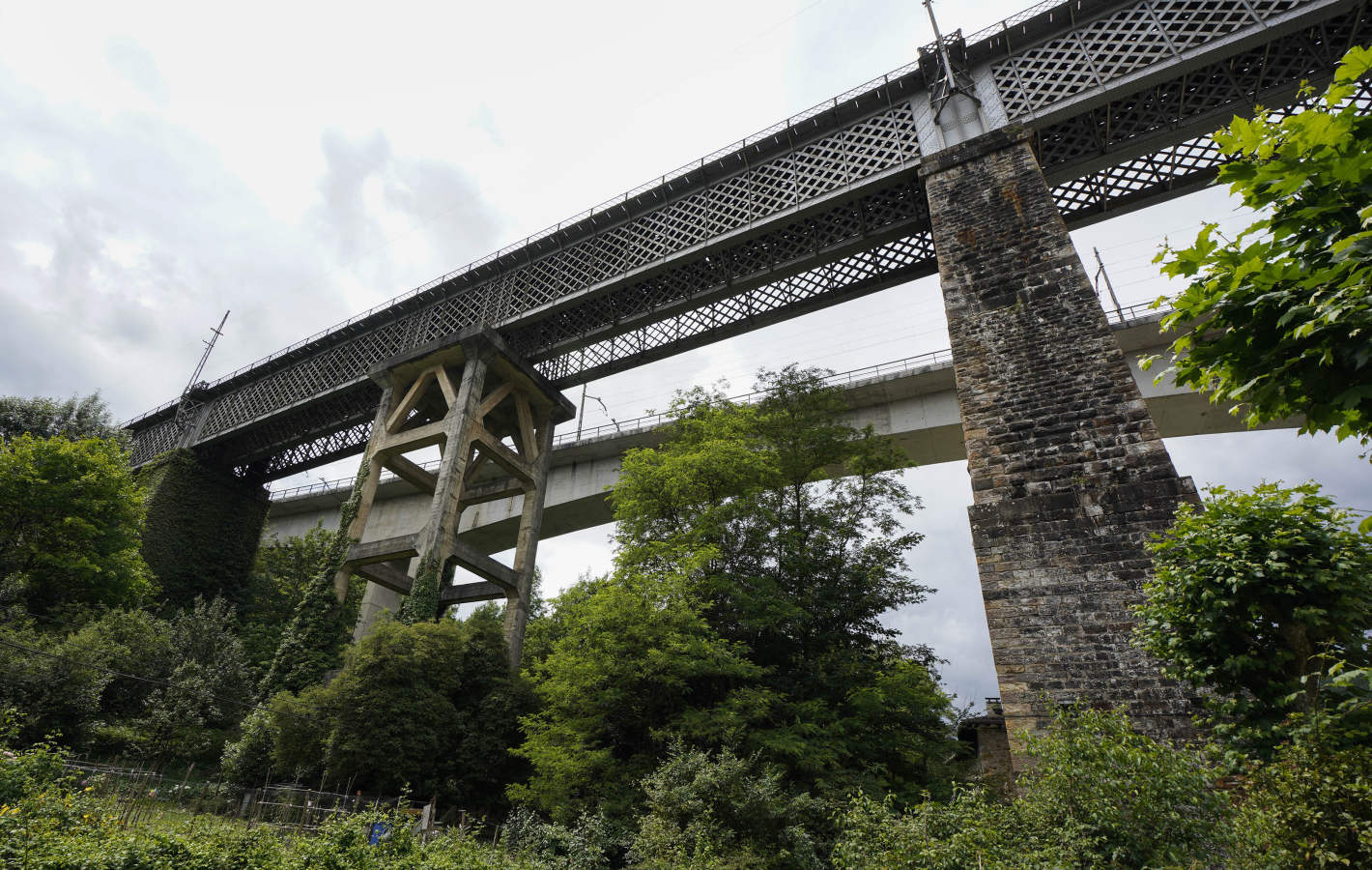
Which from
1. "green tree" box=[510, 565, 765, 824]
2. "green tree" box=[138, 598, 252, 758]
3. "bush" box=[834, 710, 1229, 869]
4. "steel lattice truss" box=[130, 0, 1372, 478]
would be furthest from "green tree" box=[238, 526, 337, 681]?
"bush" box=[834, 710, 1229, 869]

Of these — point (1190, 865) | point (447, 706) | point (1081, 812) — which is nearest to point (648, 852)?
point (1081, 812)

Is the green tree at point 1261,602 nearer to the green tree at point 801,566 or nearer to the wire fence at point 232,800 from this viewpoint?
the green tree at point 801,566

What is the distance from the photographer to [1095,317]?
9.34 meters

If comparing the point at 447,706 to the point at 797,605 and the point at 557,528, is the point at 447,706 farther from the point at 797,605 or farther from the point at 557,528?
the point at 557,528

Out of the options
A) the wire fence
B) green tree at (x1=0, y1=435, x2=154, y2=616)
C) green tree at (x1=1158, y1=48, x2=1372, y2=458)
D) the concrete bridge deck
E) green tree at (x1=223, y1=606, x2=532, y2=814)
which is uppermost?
the concrete bridge deck

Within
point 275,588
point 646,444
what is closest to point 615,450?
point 646,444

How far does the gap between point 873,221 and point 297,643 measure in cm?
1777

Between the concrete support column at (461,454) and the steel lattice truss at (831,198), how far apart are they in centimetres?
117

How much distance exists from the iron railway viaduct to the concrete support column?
3.6 inches

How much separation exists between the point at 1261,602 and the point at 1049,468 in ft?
9.75

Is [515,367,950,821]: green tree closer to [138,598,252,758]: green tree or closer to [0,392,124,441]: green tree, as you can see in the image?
[138,598,252,758]: green tree

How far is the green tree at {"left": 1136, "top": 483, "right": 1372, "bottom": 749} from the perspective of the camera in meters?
5.46

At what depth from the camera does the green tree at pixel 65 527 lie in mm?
19547

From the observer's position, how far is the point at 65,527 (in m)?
20.1
